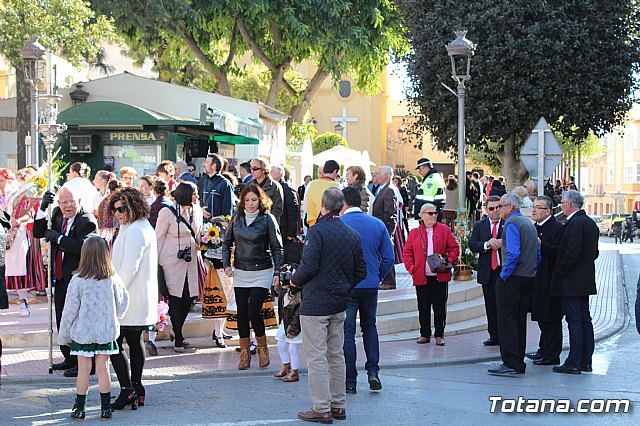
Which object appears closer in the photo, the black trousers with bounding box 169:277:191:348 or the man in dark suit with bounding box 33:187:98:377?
the man in dark suit with bounding box 33:187:98:377

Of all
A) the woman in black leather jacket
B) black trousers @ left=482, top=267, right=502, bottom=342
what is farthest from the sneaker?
black trousers @ left=482, top=267, right=502, bottom=342

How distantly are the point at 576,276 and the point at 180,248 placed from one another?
4.33m

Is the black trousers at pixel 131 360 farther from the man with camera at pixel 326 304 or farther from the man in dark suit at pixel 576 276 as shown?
the man in dark suit at pixel 576 276

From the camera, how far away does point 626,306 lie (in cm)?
1617

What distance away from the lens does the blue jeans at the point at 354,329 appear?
346 inches

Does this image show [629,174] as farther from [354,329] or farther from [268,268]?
[354,329]

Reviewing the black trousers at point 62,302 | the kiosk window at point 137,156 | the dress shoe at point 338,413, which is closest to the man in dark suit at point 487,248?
the dress shoe at point 338,413

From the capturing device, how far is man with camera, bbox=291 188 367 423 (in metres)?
7.66

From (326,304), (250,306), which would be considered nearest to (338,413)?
(326,304)

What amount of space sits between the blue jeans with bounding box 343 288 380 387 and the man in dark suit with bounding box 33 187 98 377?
8.49 ft

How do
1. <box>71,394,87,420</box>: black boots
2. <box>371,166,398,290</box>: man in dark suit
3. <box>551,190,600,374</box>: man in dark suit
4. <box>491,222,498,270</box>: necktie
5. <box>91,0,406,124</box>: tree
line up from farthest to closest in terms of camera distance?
1. <box>91,0,406,124</box>: tree
2. <box>371,166,398,290</box>: man in dark suit
3. <box>491,222,498,270</box>: necktie
4. <box>551,190,600,374</box>: man in dark suit
5. <box>71,394,87,420</box>: black boots

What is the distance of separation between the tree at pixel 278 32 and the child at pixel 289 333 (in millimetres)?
19637

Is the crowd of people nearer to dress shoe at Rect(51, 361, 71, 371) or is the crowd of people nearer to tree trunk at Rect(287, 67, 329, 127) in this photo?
dress shoe at Rect(51, 361, 71, 371)

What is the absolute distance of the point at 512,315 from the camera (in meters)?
9.86
